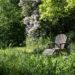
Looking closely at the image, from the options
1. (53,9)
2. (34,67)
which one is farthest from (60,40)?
(34,67)

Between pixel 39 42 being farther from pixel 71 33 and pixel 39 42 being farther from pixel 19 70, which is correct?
pixel 19 70

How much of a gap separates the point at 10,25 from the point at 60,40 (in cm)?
358

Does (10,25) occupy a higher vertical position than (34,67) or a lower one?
lower

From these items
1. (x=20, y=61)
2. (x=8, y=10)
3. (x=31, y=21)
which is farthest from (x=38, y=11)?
(x=20, y=61)

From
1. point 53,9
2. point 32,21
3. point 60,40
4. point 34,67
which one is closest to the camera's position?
point 34,67

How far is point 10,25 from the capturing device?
62.4 feet

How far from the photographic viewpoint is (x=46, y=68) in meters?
8.36

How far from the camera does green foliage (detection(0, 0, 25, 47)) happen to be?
1880cm

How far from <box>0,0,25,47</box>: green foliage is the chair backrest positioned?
2791 millimetres

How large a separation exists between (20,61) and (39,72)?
109 centimetres

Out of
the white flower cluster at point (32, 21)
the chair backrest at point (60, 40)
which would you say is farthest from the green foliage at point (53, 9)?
the chair backrest at point (60, 40)

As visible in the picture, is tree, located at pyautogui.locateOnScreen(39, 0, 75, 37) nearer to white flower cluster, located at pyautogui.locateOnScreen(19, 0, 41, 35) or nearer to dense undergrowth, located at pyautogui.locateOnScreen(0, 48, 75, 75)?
white flower cluster, located at pyautogui.locateOnScreen(19, 0, 41, 35)

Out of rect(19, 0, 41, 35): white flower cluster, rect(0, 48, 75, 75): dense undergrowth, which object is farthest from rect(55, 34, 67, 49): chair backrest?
rect(0, 48, 75, 75): dense undergrowth

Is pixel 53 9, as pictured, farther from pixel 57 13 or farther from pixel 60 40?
pixel 60 40
